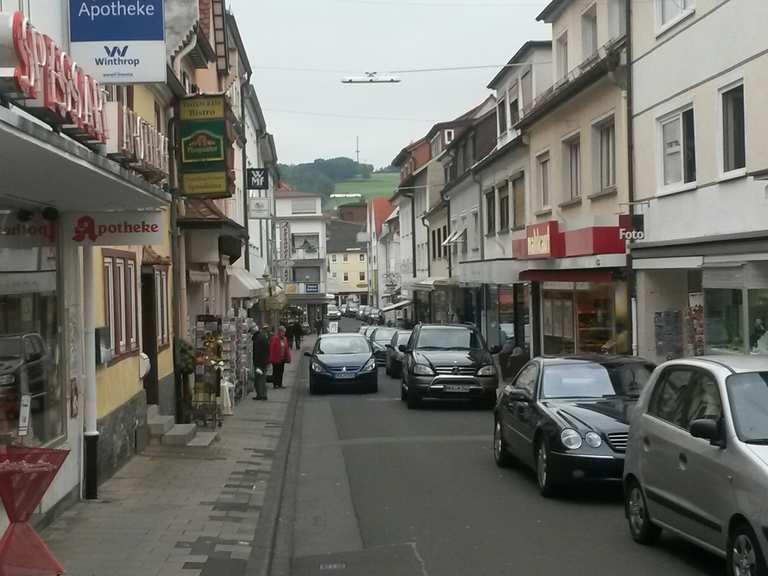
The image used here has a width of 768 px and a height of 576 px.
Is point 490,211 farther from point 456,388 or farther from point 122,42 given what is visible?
point 122,42

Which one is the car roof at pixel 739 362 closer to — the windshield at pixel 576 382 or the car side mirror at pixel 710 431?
the car side mirror at pixel 710 431

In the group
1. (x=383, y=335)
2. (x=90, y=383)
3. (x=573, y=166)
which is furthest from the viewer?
(x=383, y=335)

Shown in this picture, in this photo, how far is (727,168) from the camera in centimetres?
1605

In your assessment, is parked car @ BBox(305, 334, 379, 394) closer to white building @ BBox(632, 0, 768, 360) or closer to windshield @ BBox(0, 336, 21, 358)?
white building @ BBox(632, 0, 768, 360)

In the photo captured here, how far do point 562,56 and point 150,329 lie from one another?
13.8 m

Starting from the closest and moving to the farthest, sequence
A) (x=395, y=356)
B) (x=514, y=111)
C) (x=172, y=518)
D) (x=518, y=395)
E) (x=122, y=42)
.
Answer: (x=172, y=518)
(x=122, y=42)
(x=518, y=395)
(x=514, y=111)
(x=395, y=356)

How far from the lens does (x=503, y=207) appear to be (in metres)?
33.7

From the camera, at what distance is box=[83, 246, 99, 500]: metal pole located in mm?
10719

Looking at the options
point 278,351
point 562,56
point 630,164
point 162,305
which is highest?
point 562,56

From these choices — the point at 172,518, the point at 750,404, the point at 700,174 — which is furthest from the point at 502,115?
the point at 750,404

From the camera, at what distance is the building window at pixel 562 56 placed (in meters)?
25.6

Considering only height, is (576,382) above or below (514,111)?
below

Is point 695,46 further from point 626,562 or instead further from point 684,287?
point 626,562

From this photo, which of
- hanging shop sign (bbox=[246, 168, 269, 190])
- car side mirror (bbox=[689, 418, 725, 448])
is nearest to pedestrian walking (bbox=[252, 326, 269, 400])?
hanging shop sign (bbox=[246, 168, 269, 190])
